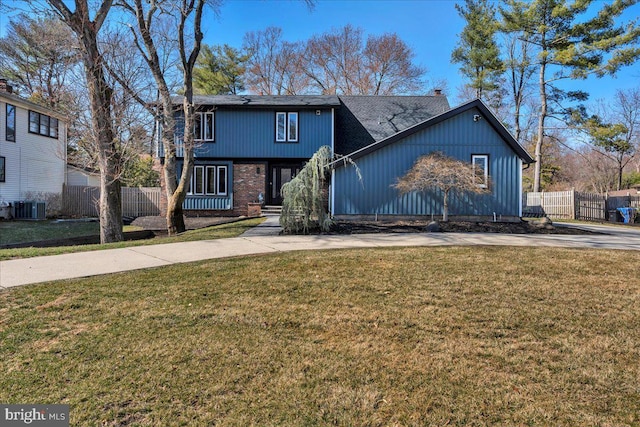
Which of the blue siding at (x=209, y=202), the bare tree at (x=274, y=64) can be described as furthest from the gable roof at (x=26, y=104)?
the bare tree at (x=274, y=64)

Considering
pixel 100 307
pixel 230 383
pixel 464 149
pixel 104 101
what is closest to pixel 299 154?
pixel 464 149

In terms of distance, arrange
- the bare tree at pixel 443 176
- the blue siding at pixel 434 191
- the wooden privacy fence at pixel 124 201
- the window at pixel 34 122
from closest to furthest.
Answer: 1. the bare tree at pixel 443 176
2. the blue siding at pixel 434 191
3. the window at pixel 34 122
4. the wooden privacy fence at pixel 124 201

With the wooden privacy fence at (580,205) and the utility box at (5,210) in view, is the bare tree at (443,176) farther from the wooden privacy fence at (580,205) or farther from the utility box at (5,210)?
the utility box at (5,210)

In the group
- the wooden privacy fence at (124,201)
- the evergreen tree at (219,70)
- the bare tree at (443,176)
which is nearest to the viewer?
the bare tree at (443,176)

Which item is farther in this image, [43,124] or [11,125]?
[43,124]

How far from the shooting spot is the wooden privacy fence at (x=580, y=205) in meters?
19.0

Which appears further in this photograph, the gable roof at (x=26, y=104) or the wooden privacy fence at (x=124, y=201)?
the wooden privacy fence at (x=124, y=201)

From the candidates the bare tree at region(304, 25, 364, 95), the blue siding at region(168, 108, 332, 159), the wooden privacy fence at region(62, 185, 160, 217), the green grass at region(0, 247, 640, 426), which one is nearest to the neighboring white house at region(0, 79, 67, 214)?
the wooden privacy fence at region(62, 185, 160, 217)

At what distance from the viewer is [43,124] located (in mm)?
19672

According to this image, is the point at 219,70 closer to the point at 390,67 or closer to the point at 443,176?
the point at 390,67

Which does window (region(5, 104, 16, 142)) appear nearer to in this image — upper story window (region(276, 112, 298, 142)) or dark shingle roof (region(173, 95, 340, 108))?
dark shingle roof (region(173, 95, 340, 108))

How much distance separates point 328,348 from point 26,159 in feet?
72.1

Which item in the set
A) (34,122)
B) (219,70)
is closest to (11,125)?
(34,122)

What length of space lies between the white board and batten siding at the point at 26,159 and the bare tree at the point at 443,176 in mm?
15389
